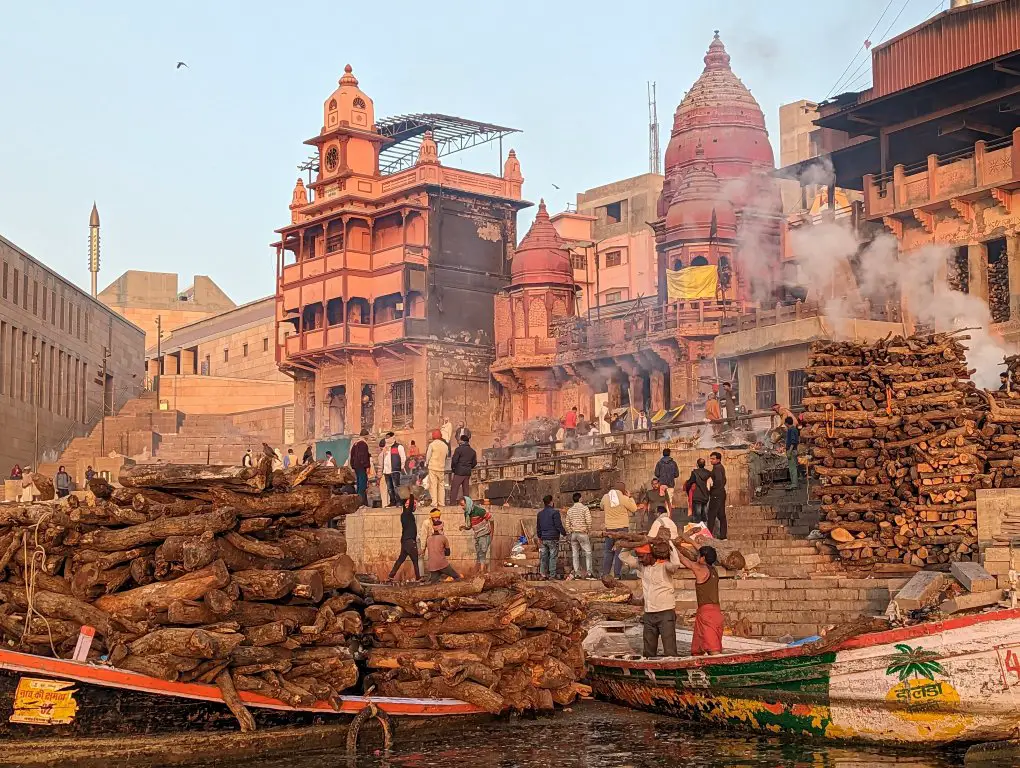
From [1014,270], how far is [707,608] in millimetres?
21054

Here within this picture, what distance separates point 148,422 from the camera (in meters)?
53.5

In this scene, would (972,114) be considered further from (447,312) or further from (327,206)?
(327,206)

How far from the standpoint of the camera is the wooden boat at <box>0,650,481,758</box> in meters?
10.9

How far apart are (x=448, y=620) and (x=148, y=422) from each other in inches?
1686

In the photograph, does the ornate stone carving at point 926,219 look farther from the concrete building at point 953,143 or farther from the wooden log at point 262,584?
the wooden log at point 262,584

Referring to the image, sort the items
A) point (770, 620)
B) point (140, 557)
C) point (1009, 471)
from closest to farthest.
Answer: point (140, 557)
point (770, 620)
point (1009, 471)

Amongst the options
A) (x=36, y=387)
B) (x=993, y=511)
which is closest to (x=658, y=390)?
(x=36, y=387)

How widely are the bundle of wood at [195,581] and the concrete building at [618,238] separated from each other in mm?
46497

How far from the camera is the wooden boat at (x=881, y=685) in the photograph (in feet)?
35.5

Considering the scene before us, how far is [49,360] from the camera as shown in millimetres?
55438

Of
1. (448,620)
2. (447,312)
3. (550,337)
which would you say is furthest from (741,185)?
(448,620)

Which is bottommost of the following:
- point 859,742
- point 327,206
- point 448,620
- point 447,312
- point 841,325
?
point 859,742

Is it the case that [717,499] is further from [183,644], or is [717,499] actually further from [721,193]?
[721,193]

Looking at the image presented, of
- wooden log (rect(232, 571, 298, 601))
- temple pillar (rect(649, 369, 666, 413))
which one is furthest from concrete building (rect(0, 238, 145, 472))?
wooden log (rect(232, 571, 298, 601))
